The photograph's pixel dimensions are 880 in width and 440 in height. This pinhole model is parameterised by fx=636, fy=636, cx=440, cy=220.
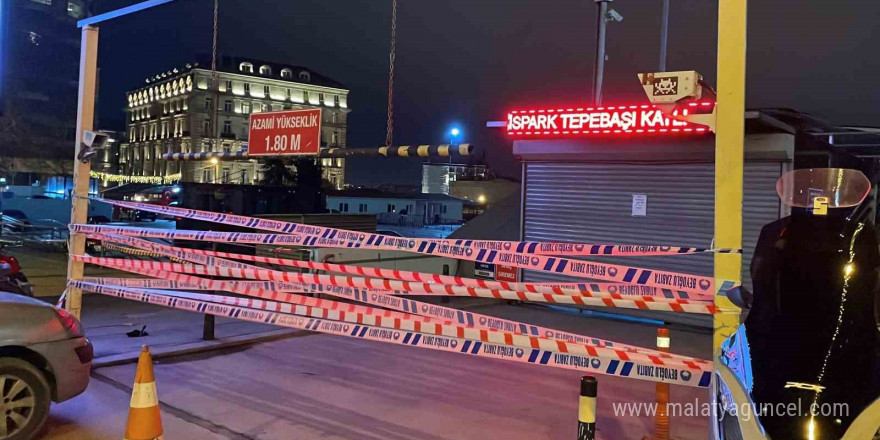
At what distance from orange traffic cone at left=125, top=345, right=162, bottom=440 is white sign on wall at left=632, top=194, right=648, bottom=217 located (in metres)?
10.0

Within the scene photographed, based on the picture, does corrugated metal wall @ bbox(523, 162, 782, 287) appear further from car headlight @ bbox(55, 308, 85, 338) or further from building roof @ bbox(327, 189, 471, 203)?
building roof @ bbox(327, 189, 471, 203)

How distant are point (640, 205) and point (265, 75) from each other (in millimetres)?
90993

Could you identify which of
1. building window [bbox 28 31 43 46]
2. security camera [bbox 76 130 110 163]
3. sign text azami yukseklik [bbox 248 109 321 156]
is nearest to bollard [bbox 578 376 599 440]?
security camera [bbox 76 130 110 163]

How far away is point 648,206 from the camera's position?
12.3 metres

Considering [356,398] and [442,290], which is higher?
[442,290]

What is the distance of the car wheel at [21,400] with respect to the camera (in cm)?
502

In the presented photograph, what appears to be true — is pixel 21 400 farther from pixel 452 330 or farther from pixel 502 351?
pixel 502 351

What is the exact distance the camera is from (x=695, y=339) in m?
11.0

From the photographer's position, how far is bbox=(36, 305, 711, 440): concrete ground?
18.9 ft

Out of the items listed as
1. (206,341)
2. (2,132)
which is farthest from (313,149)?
(2,132)

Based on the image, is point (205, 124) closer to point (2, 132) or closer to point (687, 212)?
point (2, 132)

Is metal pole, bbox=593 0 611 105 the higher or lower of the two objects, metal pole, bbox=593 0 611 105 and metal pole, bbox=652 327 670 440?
the higher

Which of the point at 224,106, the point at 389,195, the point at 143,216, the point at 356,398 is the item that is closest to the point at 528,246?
the point at 356,398

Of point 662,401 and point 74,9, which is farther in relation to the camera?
point 74,9
